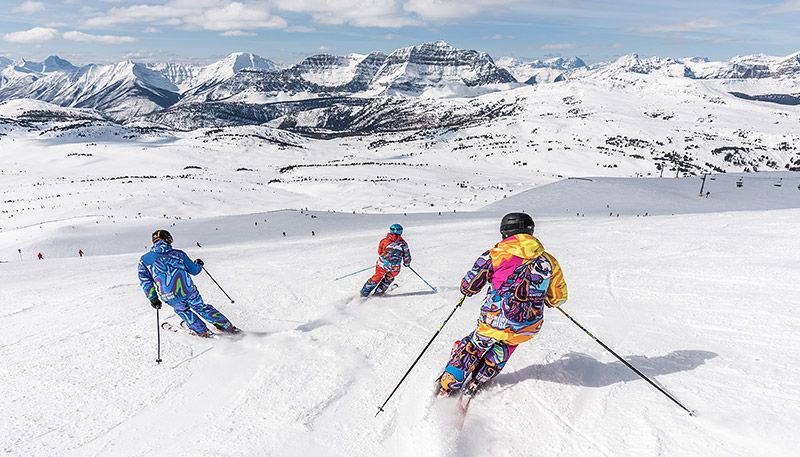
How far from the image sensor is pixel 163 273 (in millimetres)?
6867

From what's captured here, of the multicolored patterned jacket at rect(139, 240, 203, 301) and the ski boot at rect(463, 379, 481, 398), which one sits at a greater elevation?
the multicolored patterned jacket at rect(139, 240, 203, 301)

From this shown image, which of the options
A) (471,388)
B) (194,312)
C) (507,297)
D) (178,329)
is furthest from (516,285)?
(178,329)

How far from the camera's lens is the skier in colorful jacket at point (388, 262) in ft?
30.2

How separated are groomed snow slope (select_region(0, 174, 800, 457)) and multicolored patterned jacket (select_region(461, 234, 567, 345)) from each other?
0.85 metres

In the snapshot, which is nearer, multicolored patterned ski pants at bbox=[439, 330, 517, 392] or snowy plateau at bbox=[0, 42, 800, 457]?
snowy plateau at bbox=[0, 42, 800, 457]

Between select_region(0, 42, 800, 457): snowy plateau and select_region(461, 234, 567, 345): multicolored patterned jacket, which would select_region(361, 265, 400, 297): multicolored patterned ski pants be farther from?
select_region(461, 234, 567, 345): multicolored patterned jacket

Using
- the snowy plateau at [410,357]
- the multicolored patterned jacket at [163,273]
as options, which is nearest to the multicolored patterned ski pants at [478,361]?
the snowy plateau at [410,357]

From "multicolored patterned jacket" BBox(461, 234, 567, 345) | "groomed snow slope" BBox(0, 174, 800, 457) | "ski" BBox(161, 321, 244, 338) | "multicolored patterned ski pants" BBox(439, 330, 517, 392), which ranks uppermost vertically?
"multicolored patterned jacket" BBox(461, 234, 567, 345)

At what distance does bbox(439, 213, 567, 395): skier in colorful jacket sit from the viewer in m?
4.71

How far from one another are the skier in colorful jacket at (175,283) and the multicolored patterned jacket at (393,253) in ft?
11.0

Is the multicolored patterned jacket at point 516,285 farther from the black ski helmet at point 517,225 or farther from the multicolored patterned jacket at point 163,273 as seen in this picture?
the multicolored patterned jacket at point 163,273

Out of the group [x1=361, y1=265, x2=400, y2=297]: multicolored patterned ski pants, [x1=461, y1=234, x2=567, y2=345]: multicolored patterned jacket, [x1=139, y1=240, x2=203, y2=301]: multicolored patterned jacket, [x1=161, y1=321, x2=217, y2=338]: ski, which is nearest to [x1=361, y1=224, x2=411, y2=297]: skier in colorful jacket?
[x1=361, y1=265, x2=400, y2=297]: multicolored patterned ski pants

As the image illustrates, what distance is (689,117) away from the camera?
534 ft

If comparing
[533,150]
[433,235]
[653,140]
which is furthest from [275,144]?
[433,235]
